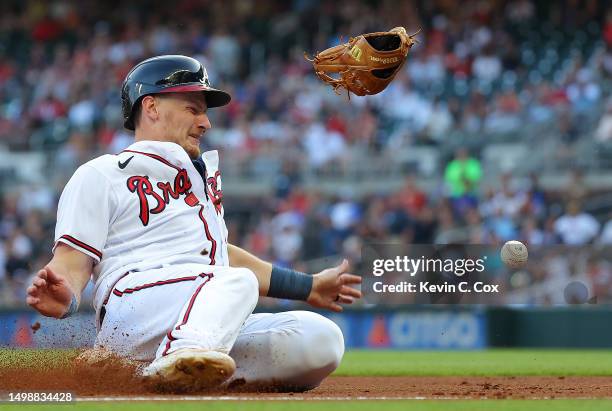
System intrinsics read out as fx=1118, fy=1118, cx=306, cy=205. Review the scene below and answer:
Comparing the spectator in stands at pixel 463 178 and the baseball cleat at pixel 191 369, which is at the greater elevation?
the spectator in stands at pixel 463 178

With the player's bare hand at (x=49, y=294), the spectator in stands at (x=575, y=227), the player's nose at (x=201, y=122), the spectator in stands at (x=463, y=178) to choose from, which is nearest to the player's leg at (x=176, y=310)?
the player's bare hand at (x=49, y=294)

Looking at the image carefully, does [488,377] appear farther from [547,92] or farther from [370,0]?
[370,0]

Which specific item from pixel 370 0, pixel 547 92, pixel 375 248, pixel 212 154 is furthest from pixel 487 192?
pixel 212 154

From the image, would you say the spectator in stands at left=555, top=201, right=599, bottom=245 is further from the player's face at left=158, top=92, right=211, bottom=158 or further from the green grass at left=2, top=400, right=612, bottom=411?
the green grass at left=2, top=400, right=612, bottom=411

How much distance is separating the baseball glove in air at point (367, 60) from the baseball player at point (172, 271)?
0.71 meters

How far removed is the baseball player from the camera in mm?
4164

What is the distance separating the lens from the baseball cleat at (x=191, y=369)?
392 cm

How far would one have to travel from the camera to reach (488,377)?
22.7ft

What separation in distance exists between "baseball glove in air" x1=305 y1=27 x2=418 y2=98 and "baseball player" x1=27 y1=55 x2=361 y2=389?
2.33 ft

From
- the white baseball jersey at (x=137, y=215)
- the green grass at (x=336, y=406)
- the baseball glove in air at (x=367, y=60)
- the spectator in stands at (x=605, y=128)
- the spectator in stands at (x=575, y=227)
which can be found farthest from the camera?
the spectator in stands at (x=605, y=128)

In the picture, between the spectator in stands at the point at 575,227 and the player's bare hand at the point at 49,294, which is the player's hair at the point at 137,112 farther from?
the spectator in stands at the point at 575,227

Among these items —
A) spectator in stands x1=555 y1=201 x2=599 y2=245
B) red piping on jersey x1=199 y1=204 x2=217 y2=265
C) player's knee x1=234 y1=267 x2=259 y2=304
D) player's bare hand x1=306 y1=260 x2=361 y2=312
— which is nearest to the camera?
player's knee x1=234 y1=267 x2=259 y2=304

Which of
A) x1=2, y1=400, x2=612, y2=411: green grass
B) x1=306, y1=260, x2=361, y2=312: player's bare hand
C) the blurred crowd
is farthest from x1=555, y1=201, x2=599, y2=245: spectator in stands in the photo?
x1=2, y1=400, x2=612, y2=411: green grass

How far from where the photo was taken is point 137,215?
459 centimetres
